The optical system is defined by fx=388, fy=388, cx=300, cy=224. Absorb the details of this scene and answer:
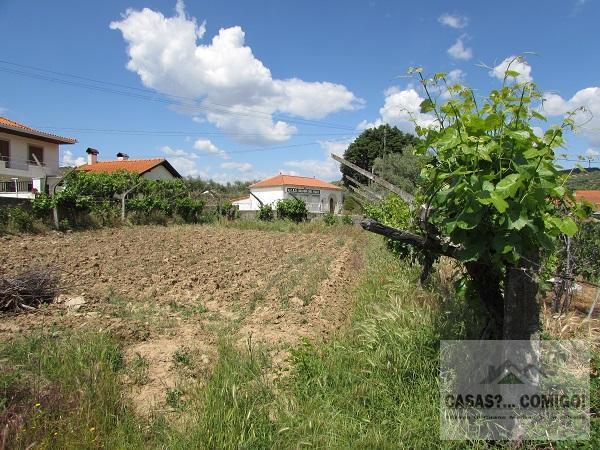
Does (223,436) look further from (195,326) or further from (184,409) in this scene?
(195,326)

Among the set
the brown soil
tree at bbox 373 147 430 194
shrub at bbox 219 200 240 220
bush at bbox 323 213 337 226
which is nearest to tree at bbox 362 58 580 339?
the brown soil

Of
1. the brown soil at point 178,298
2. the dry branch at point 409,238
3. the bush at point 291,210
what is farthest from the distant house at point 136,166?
the dry branch at point 409,238

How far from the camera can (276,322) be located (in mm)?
5180

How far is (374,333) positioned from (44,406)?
2.81 meters

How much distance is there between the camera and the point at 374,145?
157 ft

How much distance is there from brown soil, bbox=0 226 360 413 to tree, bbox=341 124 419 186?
36983 mm

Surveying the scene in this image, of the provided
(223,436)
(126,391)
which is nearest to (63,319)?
(126,391)

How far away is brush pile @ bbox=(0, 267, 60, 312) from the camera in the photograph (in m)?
5.37

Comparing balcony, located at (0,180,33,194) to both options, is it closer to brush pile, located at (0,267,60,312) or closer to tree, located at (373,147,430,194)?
brush pile, located at (0,267,60,312)

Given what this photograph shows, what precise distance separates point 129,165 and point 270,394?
3203cm

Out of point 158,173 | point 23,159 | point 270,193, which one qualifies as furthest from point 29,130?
point 270,193

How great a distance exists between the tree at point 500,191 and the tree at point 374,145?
43.9 metres

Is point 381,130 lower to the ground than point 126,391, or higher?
higher

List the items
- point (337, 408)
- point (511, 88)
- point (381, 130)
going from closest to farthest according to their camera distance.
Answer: point (511, 88)
point (337, 408)
point (381, 130)
